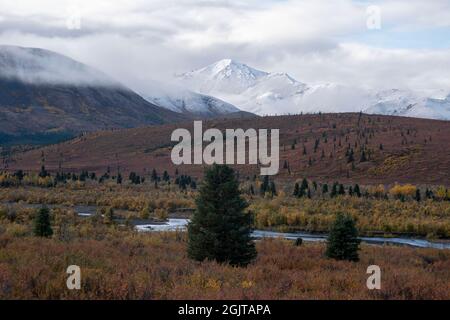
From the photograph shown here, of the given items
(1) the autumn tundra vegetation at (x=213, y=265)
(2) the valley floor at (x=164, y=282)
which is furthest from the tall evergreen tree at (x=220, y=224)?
(2) the valley floor at (x=164, y=282)

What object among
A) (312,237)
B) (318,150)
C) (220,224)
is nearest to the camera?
(220,224)

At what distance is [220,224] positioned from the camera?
15.3 meters

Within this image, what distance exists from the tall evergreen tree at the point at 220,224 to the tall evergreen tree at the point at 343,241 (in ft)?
16.1

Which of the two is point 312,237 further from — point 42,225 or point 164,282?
point 164,282

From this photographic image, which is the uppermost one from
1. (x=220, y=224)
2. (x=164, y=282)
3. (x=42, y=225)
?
(x=220, y=224)

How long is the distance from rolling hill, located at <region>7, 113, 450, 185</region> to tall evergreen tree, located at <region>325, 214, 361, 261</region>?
179 ft

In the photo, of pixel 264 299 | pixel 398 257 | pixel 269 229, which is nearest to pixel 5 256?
pixel 264 299

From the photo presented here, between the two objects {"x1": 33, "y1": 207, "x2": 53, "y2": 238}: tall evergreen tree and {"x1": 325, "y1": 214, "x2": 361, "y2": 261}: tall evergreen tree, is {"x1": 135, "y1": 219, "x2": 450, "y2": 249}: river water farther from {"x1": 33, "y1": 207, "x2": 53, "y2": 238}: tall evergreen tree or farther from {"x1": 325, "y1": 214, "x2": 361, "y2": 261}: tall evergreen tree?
{"x1": 325, "y1": 214, "x2": 361, "y2": 261}: tall evergreen tree

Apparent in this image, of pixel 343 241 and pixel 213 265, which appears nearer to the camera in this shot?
pixel 213 265

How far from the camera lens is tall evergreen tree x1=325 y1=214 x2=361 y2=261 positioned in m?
19.5

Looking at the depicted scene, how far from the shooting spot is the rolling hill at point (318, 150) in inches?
3103

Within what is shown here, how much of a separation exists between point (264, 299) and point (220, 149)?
Result: 328ft

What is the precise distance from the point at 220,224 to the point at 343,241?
6.36 m

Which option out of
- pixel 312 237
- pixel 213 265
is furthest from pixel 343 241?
pixel 312 237
